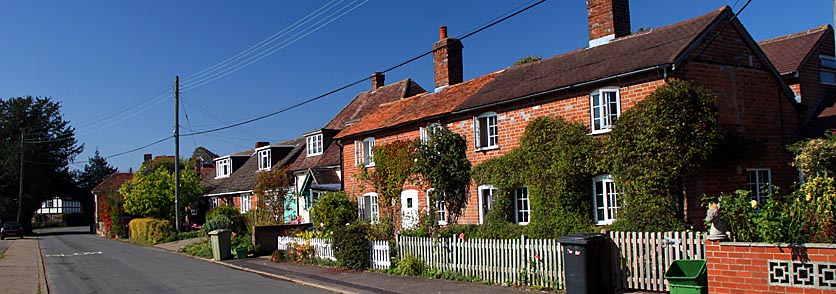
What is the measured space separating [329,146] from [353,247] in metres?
17.4

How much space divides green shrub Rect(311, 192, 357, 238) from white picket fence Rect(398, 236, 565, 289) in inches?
253

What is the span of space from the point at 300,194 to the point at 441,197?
14330 mm

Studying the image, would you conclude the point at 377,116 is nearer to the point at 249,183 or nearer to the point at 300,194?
the point at 300,194

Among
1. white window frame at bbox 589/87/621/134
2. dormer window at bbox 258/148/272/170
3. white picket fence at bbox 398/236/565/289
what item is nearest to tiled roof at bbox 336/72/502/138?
white window frame at bbox 589/87/621/134

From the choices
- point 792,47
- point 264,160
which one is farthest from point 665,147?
Result: point 264,160

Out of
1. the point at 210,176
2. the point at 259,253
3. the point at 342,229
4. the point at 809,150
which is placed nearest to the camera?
the point at 809,150

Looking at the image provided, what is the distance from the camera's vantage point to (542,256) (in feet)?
44.4

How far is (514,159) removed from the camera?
18375 mm

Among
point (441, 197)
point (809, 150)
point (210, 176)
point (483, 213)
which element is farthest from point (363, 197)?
point (210, 176)

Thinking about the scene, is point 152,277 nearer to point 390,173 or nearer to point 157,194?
point 390,173

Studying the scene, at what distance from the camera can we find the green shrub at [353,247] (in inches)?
742

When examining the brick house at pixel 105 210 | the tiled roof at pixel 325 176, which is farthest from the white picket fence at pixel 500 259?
the brick house at pixel 105 210

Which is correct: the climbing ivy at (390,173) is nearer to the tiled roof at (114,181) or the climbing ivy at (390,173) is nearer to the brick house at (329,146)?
the brick house at (329,146)

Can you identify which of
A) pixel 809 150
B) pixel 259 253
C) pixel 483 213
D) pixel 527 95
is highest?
pixel 527 95
